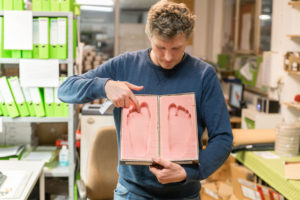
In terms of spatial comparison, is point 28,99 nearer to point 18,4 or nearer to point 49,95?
point 49,95

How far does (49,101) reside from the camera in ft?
8.92

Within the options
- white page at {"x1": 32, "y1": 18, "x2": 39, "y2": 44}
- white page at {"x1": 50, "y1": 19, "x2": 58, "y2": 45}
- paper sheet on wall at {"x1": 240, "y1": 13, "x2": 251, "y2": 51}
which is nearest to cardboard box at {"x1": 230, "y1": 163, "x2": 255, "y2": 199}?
white page at {"x1": 50, "y1": 19, "x2": 58, "y2": 45}

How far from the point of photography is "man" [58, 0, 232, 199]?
4.15 ft

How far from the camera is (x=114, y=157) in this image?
2.54 m

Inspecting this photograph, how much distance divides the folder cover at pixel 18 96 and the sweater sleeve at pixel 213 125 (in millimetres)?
1701

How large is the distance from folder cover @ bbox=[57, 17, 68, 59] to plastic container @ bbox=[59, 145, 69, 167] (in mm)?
690

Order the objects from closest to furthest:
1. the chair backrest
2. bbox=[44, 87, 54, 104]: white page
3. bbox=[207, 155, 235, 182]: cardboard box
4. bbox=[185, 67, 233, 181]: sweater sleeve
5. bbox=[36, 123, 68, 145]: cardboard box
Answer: bbox=[185, 67, 233, 181]: sweater sleeve < the chair backrest < bbox=[44, 87, 54, 104]: white page < bbox=[36, 123, 68, 145]: cardboard box < bbox=[207, 155, 235, 182]: cardboard box

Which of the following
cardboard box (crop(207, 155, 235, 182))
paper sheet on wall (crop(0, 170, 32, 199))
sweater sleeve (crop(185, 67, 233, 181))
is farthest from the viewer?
cardboard box (crop(207, 155, 235, 182))

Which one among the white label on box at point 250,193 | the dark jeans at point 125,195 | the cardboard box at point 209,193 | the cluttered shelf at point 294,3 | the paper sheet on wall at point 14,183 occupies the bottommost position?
the cardboard box at point 209,193

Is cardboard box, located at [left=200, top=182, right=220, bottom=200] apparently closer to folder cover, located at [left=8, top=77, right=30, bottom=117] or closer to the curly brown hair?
folder cover, located at [left=8, top=77, right=30, bottom=117]

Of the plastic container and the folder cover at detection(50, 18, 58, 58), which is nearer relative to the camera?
the folder cover at detection(50, 18, 58, 58)

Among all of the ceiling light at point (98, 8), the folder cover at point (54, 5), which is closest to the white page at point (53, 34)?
the folder cover at point (54, 5)

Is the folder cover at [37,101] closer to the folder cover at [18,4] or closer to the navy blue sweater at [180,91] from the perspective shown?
the folder cover at [18,4]

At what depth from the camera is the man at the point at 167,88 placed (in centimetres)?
127
